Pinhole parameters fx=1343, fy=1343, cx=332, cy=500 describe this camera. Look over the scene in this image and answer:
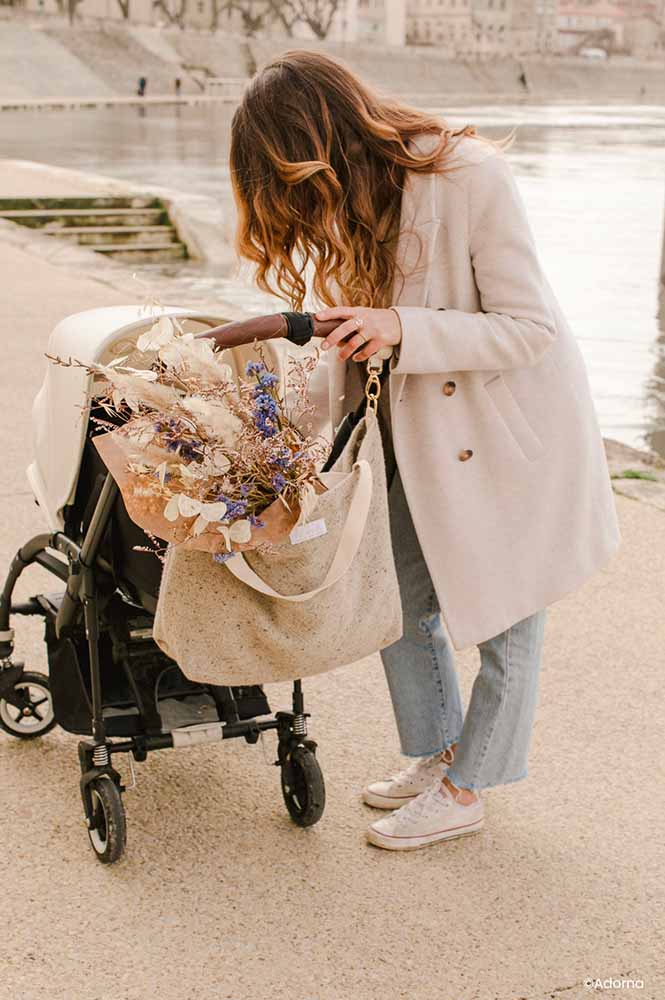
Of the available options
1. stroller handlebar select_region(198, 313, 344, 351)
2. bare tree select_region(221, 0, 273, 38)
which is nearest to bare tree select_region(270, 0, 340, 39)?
bare tree select_region(221, 0, 273, 38)

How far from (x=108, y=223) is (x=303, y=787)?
12327mm

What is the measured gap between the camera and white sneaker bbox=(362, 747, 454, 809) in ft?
10.3

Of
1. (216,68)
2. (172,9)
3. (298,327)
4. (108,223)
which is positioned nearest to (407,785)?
(298,327)

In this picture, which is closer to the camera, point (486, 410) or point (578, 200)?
point (486, 410)

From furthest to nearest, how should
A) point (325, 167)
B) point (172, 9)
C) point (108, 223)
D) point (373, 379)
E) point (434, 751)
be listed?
point (172, 9)
point (108, 223)
point (434, 751)
point (373, 379)
point (325, 167)

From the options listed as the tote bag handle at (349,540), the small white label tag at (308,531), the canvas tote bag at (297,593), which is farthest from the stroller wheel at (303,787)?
the small white label tag at (308,531)

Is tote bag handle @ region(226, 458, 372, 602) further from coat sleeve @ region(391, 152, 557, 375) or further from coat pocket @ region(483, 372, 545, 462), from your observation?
coat pocket @ region(483, 372, 545, 462)

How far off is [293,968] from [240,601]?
716 millimetres

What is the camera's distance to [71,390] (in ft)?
9.57

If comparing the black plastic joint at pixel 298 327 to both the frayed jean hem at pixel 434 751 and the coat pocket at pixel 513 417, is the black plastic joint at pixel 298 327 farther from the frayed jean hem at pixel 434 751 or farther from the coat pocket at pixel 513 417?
the frayed jean hem at pixel 434 751

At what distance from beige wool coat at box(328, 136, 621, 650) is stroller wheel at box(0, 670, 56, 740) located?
3.99ft

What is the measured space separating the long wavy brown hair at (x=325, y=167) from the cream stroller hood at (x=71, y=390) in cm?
41

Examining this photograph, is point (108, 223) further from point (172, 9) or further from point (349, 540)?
point (172, 9)

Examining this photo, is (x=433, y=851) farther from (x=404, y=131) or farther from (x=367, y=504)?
(x=404, y=131)
